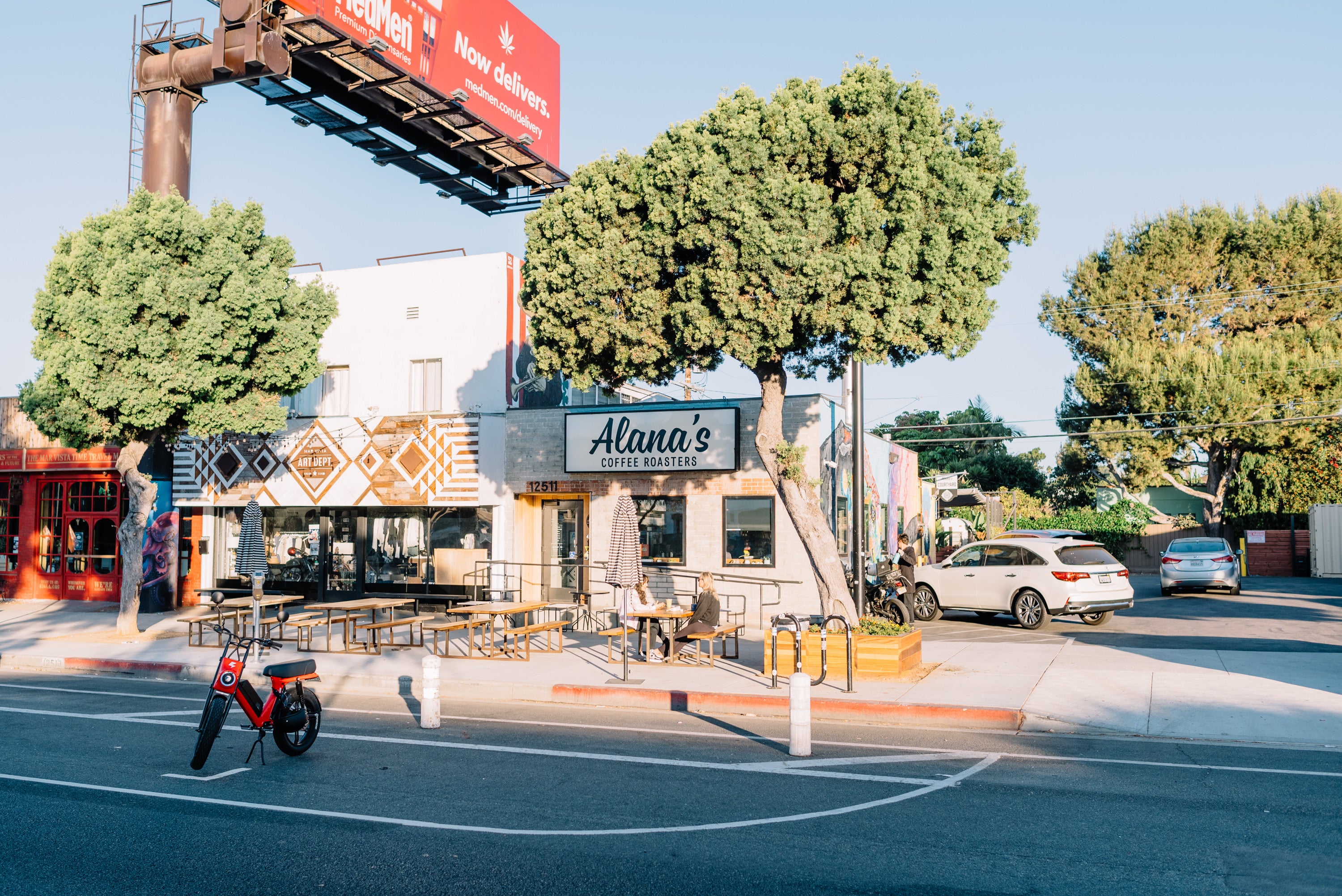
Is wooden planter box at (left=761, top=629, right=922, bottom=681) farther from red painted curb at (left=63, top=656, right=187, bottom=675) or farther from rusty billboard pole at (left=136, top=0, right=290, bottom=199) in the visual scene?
rusty billboard pole at (left=136, top=0, right=290, bottom=199)

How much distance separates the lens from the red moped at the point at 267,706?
8.84 metres

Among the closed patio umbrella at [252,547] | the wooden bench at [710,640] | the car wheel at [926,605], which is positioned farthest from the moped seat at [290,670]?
the car wheel at [926,605]

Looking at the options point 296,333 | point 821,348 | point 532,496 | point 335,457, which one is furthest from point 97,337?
point 821,348

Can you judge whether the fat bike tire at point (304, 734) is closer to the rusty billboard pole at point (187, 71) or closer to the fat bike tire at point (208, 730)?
the fat bike tire at point (208, 730)

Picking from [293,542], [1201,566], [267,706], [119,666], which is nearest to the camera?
[267,706]

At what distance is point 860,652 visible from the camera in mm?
13133

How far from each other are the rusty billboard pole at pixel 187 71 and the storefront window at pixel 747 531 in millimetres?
13114

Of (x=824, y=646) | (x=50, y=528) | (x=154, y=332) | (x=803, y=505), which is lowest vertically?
(x=824, y=646)

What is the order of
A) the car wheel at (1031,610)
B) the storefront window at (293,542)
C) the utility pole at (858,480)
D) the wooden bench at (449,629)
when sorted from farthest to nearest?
the storefront window at (293,542)
the car wheel at (1031,610)
the wooden bench at (449,629)
the utility pole at (858,480)

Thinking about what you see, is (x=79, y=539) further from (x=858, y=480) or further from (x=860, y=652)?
(x=860, y=652)

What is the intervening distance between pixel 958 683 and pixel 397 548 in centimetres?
1340

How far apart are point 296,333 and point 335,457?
14.3 ft

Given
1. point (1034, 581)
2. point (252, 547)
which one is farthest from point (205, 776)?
point (1034, 581)

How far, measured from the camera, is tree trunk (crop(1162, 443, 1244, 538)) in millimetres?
39500
